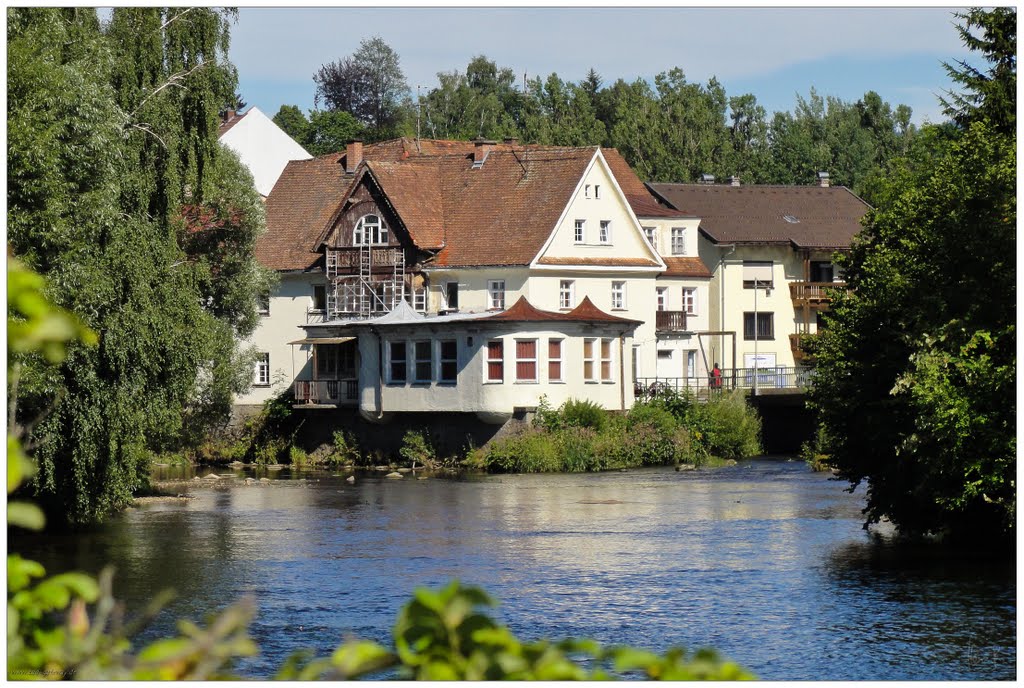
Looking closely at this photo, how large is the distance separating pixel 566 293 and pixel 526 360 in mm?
7839

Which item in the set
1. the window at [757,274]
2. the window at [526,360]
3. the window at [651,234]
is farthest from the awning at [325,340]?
the window at [757,274]

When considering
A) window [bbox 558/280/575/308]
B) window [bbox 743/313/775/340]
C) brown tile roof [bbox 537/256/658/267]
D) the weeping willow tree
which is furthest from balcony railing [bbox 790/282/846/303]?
the weeping willow tree

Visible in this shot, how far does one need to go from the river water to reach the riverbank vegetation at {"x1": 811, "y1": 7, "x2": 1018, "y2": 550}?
4.35ft

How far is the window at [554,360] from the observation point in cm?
5200

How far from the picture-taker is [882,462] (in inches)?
1171

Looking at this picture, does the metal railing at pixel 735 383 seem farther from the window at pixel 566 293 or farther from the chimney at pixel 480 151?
the chimney at pixel 480 151

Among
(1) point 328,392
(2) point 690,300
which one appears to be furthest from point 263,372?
(2) point 690,300

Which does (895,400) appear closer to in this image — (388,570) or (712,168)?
(388,570)

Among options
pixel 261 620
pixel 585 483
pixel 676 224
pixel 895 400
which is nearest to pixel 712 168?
pixel 676 224

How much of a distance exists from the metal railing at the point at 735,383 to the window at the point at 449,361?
715 cm

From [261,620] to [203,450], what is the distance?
1314 inches

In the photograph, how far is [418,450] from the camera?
51.4 meters

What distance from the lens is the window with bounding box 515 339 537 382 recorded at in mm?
51500

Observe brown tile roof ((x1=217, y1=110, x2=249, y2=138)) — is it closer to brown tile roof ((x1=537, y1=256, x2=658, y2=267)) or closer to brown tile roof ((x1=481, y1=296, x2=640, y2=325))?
brown tile roof ((x1=537, y1=256, x2=658, y2=267))
